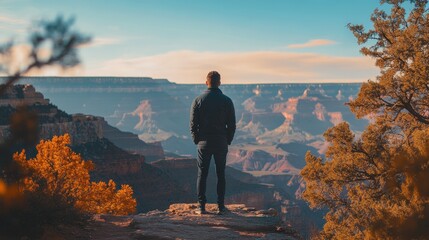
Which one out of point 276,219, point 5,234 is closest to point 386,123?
point 276,219

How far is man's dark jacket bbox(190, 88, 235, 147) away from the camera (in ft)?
32.7

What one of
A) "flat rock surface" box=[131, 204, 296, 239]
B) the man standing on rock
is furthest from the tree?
the man standing on rock

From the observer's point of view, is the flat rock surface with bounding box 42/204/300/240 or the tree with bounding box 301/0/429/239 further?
the tree with bounding box 301/0/429/239

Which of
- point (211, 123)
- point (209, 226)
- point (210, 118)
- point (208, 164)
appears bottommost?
point (209, 226)

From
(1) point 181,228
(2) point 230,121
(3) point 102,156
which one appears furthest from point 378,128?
(3) point 102,156

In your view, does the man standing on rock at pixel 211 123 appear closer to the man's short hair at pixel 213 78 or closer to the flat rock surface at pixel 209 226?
the man's short hair at pixel 213 78

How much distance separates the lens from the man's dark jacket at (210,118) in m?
9.95

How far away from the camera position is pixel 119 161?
57.6 metres

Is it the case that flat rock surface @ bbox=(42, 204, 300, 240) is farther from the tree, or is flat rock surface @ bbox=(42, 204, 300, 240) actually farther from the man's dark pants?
the tree

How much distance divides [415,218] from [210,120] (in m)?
4.37

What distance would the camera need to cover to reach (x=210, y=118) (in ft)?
32.6

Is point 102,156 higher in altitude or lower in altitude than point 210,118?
lower

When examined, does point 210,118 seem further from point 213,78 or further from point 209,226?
point 209,226

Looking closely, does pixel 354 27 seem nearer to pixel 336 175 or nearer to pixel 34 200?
pixel 336 175
